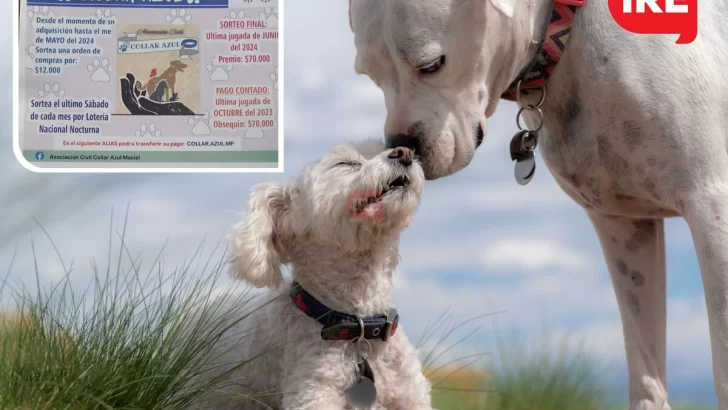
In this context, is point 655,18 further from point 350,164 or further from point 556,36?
point 350,164

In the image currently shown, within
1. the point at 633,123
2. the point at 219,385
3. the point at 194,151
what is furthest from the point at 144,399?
the point at 633,123

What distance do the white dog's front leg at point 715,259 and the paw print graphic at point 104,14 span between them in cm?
246

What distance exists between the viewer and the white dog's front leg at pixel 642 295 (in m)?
3.87

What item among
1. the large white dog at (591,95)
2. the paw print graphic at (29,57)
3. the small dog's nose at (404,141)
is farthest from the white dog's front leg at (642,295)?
the paw print graphic at (29,57)

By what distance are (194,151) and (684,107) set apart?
1978mm

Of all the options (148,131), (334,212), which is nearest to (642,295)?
(334,212)

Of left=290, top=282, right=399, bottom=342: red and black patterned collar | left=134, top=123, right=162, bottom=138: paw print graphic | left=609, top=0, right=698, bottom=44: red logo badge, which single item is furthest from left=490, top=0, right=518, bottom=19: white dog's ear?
left=134, top=123, right=162, bottom=138: paw print graphic

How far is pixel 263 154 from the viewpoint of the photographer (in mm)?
4074

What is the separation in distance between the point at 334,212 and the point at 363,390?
56 cm

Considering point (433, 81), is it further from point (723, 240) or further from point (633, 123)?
point (723, 240)

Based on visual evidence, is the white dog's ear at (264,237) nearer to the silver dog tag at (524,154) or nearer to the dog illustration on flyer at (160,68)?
the silver dog tag at (524,154)

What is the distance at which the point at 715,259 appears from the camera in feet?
10.4

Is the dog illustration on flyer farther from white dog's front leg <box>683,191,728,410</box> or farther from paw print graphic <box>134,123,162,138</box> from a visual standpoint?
white dog's front leg <box>683,191,728,410</box>

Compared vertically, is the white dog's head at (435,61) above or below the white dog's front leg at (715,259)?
above
